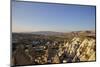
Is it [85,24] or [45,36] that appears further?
[85,24]

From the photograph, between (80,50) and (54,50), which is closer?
(54,50)

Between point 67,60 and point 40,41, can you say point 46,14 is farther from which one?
point 67,60

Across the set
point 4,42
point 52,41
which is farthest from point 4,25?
point 52,41

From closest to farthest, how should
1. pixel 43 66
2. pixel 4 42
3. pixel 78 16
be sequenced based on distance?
1. pixel 4 42
2. pixel 43 66
3. pixel 78 16

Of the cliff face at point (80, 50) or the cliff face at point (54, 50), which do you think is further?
the cliff face at point (80, 50)

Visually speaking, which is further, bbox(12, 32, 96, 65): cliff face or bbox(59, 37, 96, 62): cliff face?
bbox(59, 37, 96, 62): cliff face

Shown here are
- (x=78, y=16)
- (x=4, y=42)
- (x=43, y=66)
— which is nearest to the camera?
(x=4, y=42)

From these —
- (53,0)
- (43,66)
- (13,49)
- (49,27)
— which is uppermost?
(53,0)

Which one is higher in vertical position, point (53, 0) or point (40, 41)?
point (53, 0)
